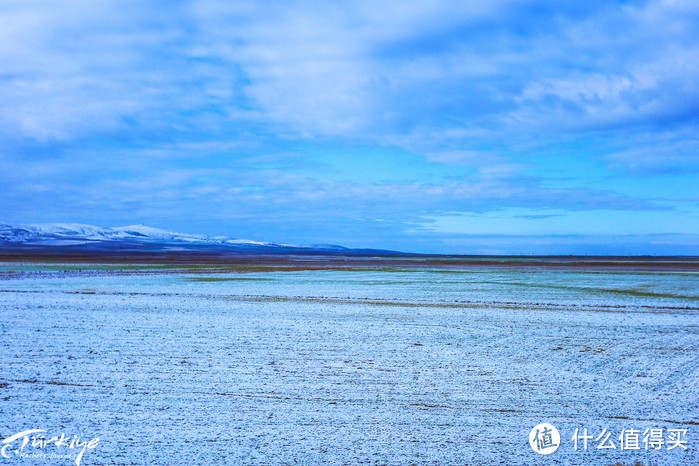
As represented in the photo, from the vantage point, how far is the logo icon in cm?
586

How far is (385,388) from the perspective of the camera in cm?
794

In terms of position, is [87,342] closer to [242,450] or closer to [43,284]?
[242,450]

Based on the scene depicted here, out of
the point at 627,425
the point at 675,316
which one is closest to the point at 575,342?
the point at 627,425

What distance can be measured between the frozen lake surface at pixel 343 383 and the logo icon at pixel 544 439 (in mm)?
79

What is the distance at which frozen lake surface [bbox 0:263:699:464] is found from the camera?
19.2 feet

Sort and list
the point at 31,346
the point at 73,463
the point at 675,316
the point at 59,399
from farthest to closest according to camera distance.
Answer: the point at 675,316
the point at 31,346
the point at 59,399
the point at 73,463

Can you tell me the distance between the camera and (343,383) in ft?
26.9

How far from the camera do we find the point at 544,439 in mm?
6098

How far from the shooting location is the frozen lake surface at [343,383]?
5.84 meters

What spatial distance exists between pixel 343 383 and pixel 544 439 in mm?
3103

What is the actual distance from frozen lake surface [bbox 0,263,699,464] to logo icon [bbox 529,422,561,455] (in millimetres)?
79

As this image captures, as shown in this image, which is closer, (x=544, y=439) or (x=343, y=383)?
(x=544, y=439)

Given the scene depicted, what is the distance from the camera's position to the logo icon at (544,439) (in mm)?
5864

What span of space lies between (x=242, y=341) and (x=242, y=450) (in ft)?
19.8
